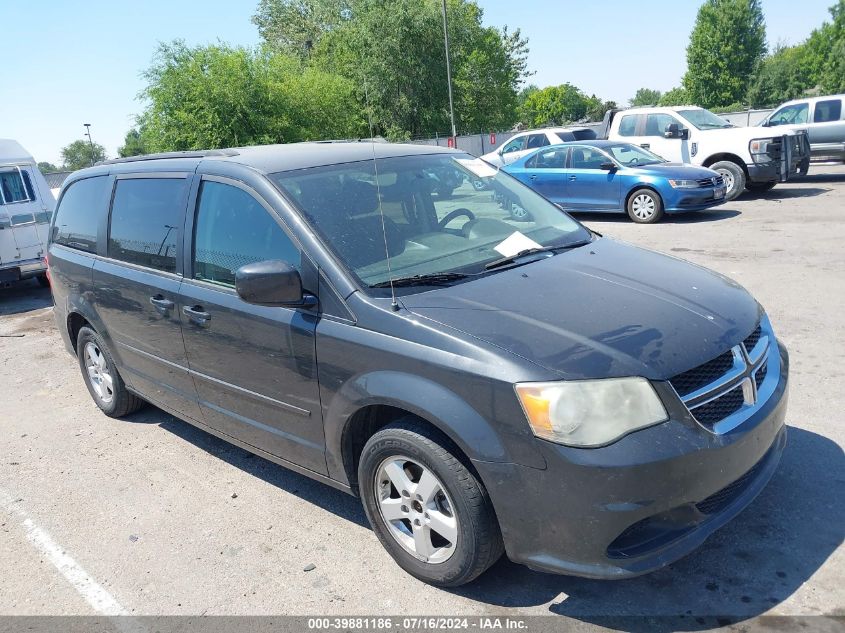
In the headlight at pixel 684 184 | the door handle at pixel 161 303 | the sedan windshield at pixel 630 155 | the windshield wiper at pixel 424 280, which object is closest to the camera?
the windshield wiper at pixel 424 280

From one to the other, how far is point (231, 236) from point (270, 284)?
786 millimetres

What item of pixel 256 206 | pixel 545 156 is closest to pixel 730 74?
pixel 545 156

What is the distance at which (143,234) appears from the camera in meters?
4.38

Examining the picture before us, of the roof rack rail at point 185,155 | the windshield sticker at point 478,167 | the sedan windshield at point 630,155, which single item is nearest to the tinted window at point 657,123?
the sedan windshield at point 630,155

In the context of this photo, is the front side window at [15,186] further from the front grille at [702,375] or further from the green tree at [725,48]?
the green tree at [725,48]

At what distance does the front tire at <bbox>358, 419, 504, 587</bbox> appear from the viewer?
2.71 metres

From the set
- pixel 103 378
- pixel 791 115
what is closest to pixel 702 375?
pixel 103 378

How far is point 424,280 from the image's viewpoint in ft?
10.4

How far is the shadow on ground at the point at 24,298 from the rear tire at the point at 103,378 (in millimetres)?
5721

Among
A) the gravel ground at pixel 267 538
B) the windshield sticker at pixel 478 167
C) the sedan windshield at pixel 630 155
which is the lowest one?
the gravel ground at pixel 267 538

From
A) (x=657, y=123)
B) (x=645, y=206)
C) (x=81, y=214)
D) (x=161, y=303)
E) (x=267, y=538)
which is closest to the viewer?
(x=267, y=538)

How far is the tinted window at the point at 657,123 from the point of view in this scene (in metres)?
15.2

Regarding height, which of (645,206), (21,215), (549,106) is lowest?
(645,206)

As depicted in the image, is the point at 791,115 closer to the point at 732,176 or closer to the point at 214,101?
the point at 732,176
